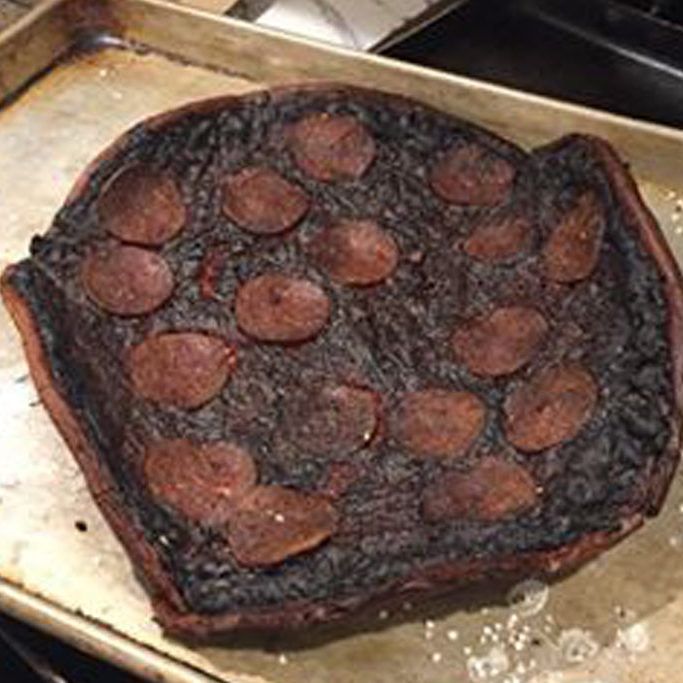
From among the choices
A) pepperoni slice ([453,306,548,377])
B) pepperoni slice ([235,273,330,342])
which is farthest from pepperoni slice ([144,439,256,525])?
pepperoni slice ([453,306,548,377])

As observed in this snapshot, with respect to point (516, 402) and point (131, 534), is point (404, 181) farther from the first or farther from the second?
point (131, 534)

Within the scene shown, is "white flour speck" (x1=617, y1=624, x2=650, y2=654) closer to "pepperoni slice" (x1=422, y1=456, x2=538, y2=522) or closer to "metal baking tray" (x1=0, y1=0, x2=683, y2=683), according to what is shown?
"metal baking tray" (x1=0, y1=0, x2=683, y2=683)

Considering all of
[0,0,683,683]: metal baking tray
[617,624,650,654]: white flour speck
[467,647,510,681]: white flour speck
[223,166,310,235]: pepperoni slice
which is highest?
[223,166,310,235]: pepperoni slice

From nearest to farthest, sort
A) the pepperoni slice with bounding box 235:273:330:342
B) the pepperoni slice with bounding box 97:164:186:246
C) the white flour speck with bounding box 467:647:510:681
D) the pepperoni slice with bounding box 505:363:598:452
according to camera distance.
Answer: the white flour speck with bounding box 467:647:510:681, the pepperoni slice with bounding box 505:363:598:452, the pepperoni slice with bounding box 235:273:330:342, the pepperoni slice with bounding box 97:164:186:246

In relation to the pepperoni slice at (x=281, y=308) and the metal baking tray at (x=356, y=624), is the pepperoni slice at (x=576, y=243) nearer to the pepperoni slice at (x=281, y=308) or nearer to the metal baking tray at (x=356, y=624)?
the metal baking tray at (x=356, y=624)

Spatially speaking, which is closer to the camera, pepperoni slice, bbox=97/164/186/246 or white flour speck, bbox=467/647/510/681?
white flour speck, bbox=467/647/510/681

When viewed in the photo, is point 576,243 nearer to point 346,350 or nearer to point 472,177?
point 472,177
